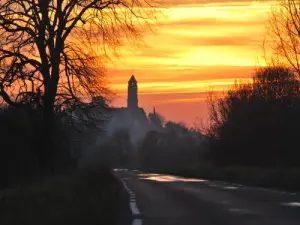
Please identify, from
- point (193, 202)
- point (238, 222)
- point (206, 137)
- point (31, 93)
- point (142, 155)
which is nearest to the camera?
point (238, 222)

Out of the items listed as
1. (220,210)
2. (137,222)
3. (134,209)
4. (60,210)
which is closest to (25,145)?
(134,209)

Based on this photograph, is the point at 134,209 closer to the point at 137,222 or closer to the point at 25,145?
the point at 137,222

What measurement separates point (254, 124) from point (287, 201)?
36881mm

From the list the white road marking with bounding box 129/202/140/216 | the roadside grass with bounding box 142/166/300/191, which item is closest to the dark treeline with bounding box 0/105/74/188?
the roadside grass with bounding box 142/166/300/191

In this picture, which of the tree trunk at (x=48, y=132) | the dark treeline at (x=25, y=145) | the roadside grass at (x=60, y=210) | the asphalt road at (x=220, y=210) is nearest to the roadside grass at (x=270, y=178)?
the asphalt road at (x=220, y=210)

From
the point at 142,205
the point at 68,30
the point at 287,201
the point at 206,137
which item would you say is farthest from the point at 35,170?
the point at 206,137

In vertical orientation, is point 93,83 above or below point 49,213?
above

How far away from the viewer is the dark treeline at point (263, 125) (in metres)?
52.7

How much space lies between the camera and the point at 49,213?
13.2m

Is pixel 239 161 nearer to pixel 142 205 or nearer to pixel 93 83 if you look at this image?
pixel 93 83

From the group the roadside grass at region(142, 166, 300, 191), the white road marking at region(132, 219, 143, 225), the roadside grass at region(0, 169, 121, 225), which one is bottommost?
the roadside grass at region(142, 166, 300, 191)

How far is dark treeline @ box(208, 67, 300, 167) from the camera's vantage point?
173ft

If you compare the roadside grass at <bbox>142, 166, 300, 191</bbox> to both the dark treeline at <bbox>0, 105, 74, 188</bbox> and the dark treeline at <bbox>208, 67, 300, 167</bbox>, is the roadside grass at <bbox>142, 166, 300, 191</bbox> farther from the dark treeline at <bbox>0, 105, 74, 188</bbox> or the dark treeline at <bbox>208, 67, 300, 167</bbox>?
the dark treeline at <bbox>0, 105, 74, 188</bbox>

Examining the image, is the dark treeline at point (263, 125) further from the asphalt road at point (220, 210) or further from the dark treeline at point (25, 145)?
the asphalt road at point (220, 210)
